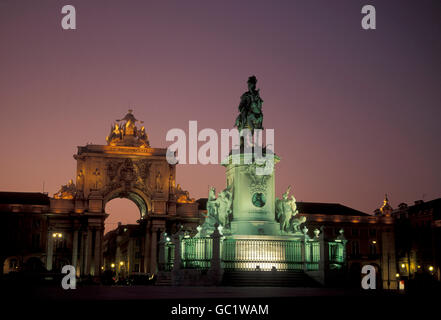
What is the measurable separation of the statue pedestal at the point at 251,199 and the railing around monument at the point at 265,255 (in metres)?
0.81

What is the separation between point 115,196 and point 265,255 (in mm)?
46959

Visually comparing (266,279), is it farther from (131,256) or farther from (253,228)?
(131,256)

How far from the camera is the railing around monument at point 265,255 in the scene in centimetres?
2475

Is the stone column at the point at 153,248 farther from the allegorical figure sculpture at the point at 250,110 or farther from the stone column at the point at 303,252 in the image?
the stone column at the point at 303,252

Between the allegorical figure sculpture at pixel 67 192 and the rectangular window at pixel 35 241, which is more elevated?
the allegorical figure sculpture at pixel 67 192

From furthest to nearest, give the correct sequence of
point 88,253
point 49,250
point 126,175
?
point 126,175 < point 49,250 < point 88,253

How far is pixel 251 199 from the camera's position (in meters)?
26.0

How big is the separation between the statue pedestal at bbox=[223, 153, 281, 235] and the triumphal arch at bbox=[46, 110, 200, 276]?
41.2 meters

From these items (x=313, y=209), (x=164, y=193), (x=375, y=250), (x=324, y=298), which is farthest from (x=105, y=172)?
(x=324, y=298)

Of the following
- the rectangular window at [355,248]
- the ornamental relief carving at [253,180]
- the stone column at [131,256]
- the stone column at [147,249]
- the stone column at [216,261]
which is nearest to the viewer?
the stone column at [216,261]

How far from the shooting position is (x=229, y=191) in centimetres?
2634

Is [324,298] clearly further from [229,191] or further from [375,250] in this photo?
[375,250]

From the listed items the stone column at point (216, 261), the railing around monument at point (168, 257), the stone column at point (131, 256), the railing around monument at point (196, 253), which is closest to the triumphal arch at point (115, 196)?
→ the stone column at point (131, 256)

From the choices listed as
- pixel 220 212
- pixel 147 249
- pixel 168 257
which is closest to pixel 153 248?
pixel 147 249
